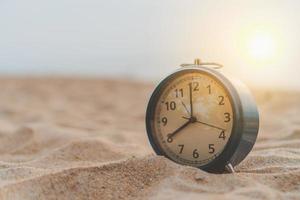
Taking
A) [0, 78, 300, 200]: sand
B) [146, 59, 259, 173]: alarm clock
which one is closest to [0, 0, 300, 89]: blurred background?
[0, 78, 300, 200]: sand

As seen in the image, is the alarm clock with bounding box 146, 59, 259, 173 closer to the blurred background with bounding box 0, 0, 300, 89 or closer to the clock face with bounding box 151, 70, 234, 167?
the clock face with bounding box 151, 70, 234, 167

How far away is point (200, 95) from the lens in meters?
1.34

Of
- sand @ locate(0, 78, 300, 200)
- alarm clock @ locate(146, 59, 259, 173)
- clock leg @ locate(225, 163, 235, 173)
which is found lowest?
sand @ locate(0, 78, 300, 200)

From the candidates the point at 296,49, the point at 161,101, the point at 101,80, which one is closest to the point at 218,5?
the point at 296,49

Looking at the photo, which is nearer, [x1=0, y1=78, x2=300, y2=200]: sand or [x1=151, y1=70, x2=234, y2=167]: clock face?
[x1=0, y1=78, x2=300, y2=200]: sand

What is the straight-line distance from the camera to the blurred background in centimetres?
350

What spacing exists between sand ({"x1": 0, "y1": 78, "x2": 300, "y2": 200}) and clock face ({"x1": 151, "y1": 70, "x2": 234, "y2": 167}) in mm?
61

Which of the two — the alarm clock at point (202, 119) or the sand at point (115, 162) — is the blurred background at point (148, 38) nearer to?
the sand at point (115, 162)

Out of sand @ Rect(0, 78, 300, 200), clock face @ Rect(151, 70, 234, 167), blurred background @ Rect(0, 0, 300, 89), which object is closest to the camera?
sand @ Rect(0, 78, 300, 200)

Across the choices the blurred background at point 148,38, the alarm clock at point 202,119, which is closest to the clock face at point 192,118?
the alarm clock at point 202,119

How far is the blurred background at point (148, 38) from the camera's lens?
350 centimetres

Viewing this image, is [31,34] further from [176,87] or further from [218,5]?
[176,87]

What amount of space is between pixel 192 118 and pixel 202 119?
0.07ft

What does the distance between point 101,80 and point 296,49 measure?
4.97 ft
